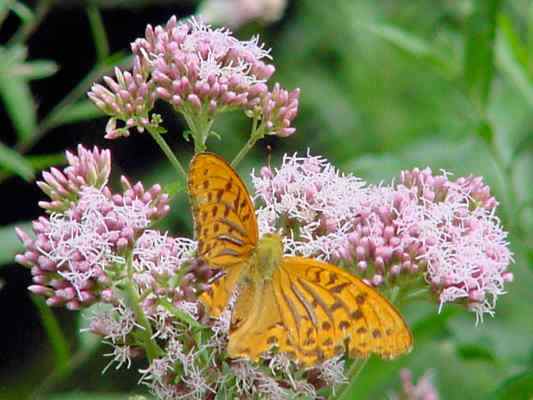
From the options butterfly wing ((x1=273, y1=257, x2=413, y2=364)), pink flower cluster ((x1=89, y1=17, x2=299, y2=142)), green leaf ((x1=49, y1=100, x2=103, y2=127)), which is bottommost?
butterfly wing ((x1=273, y1=257, x2=413, y2=364))

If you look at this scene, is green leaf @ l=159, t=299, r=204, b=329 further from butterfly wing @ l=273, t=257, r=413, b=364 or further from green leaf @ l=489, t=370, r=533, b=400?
green leaf @ l=489, t=370, r=533, b=400

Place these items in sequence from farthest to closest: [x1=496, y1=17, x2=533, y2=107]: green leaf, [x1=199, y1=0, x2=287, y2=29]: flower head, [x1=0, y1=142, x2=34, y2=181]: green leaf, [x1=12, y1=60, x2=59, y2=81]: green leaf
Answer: [x1=199, y1=0, x2=287, y2=29]: flower head → [x1=496, y1=17, x2=533, y2=107]: green leaf → [x1=12, y1=60, x2=59, y2=81]: green leaf → [x1=0, y1=142, x2=34, y2=181]: green leaf

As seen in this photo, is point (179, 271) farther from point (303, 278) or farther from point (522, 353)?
point (522, 353)

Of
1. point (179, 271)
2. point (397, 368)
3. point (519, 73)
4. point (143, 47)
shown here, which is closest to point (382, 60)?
point (519, 73)

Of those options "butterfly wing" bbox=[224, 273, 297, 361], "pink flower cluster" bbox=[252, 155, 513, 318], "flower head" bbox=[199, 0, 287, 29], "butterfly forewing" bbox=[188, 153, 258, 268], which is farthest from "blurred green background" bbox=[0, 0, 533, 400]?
"butterfly forewing" bbox=[188, 153, 258, 268]

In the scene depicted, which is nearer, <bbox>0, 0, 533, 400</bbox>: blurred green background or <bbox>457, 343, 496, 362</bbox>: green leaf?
<bbox>457, 343, 496, 362</bbox>: green leaf

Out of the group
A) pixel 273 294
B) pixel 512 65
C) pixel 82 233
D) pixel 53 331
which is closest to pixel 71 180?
pixel 82 233

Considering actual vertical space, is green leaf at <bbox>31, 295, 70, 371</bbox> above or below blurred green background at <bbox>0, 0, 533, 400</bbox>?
below
